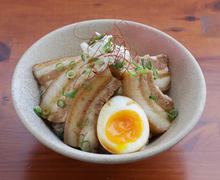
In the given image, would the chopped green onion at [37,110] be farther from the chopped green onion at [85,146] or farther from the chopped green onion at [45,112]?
the chopped green onion at [85,146]

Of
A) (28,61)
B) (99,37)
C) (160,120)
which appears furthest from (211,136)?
(28,61)

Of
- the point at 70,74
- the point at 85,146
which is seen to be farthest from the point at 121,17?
the point at 85,146

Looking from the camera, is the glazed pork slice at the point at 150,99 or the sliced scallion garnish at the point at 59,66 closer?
the glazed pork slice at the point at 150,99

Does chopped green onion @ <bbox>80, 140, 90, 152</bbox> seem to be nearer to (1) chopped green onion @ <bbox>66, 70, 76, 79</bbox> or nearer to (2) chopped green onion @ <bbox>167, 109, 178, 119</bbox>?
(1) chopped green onion @ <bbox>66, 70, 76, 79</bbox>

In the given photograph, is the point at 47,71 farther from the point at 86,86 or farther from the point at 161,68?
the point at 161,68

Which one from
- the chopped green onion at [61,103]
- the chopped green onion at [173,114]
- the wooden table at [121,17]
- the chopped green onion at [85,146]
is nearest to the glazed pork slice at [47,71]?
the chopped green onion at [61,103]

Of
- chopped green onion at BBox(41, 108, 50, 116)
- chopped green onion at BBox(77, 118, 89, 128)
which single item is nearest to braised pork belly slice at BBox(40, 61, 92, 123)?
chopped green onion at BBox(41, 108, 50, 116)

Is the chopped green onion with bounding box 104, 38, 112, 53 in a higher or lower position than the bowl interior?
higher
